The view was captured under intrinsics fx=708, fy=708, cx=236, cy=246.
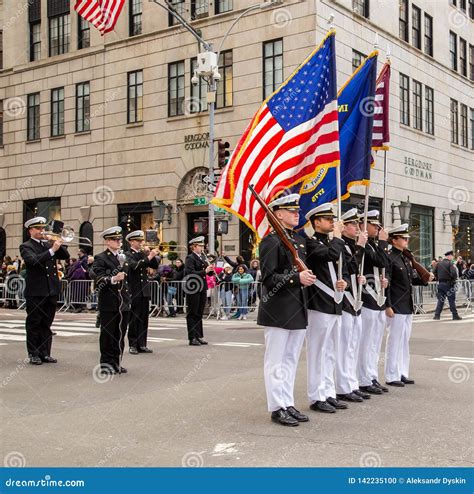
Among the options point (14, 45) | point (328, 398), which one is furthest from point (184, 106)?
point (328, 398)

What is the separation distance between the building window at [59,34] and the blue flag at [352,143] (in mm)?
27428

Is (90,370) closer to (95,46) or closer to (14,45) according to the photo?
(95,46)

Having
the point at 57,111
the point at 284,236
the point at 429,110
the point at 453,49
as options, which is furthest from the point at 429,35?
the point at 284,236

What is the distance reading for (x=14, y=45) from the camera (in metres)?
35.8

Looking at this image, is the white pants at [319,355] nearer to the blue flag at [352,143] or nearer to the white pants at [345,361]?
the white pants at [345,361]

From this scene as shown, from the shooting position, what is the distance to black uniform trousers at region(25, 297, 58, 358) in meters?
10.8

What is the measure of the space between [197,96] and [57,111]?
8607mm

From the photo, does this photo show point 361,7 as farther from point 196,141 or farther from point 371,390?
point 371,390

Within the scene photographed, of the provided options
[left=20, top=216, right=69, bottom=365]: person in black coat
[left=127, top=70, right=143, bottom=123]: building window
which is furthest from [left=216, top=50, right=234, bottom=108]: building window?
[left=20, top=216, right=69, bottom=365]: person in black coat

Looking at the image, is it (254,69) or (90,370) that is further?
(254,69)

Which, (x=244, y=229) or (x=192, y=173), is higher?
(x=192, y=173)

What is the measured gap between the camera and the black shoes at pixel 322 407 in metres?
7.09

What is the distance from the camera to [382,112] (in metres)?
9.42

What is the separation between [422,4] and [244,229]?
50.3 ft
